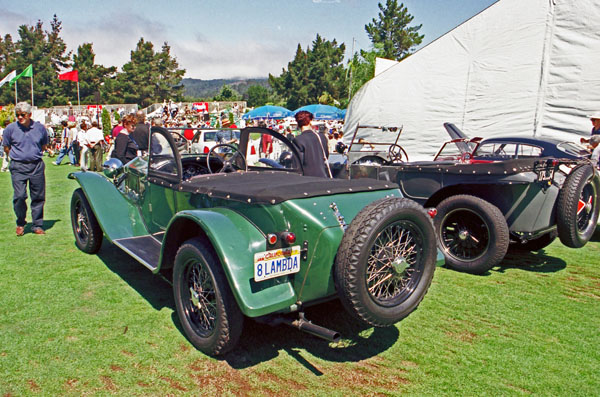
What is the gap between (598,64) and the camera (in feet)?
33.3

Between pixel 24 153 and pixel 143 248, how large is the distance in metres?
2.92

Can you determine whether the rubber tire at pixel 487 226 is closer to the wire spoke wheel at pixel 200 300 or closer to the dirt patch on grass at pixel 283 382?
the dirt patch on grass at pixel 283 382

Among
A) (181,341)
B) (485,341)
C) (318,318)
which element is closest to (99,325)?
(181,341)

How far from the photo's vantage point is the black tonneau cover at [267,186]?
9.52 ft

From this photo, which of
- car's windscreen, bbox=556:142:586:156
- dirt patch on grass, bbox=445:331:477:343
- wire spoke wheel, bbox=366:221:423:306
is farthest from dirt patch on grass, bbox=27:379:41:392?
car's windscreen, bbox=556:142:586:156

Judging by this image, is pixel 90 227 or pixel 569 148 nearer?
pixel 90 227

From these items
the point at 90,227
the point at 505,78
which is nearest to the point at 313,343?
the point at 90,227

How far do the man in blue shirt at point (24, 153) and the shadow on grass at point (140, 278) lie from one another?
141 centimetres

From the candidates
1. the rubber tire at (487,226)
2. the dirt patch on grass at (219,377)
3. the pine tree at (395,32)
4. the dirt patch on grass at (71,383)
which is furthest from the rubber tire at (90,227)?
the pine tree at (395,32)

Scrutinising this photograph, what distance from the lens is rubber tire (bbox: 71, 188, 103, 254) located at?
496cm

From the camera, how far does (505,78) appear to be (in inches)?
460

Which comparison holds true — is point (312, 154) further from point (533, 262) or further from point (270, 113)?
point (270, 113)

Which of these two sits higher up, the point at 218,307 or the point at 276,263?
the point at 276,263

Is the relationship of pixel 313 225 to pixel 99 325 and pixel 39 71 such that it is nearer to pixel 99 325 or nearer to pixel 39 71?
pixel 99 325
